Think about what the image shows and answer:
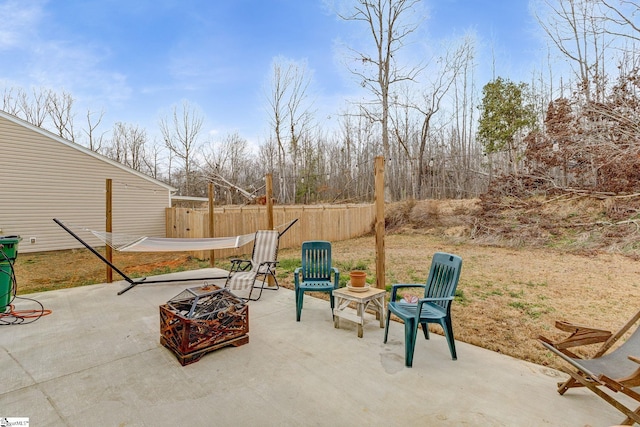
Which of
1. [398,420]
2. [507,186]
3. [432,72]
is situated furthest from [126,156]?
[398,420]

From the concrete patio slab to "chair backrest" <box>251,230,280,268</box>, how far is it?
1.84 metres

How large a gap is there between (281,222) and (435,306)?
310 inches

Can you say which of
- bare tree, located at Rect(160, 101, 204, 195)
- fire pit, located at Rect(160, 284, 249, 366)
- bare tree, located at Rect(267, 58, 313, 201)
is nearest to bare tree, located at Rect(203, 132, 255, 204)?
bare tree, located at Rect(160, 101, 204, 195)

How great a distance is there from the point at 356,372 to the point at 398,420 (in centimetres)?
58

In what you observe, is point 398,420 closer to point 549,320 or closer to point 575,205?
point 549,320

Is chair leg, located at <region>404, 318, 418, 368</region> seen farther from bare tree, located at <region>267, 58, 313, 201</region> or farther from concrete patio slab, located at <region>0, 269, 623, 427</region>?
bare tree, located at <region>267, 58, 313, 201</region>

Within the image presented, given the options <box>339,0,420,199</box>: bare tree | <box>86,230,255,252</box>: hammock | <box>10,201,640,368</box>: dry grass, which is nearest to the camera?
<box>10,201,640,368</box>: dry grass

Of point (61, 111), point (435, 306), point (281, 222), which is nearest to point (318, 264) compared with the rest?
point (435, 306)

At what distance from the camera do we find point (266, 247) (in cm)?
510

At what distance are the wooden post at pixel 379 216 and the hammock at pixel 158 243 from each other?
2.71 metres

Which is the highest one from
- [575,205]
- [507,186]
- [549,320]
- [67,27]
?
A: [67,27]

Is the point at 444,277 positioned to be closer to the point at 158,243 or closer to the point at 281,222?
the point at 158,243

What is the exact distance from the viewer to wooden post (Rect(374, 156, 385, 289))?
3.41m

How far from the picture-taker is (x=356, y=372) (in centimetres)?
230
